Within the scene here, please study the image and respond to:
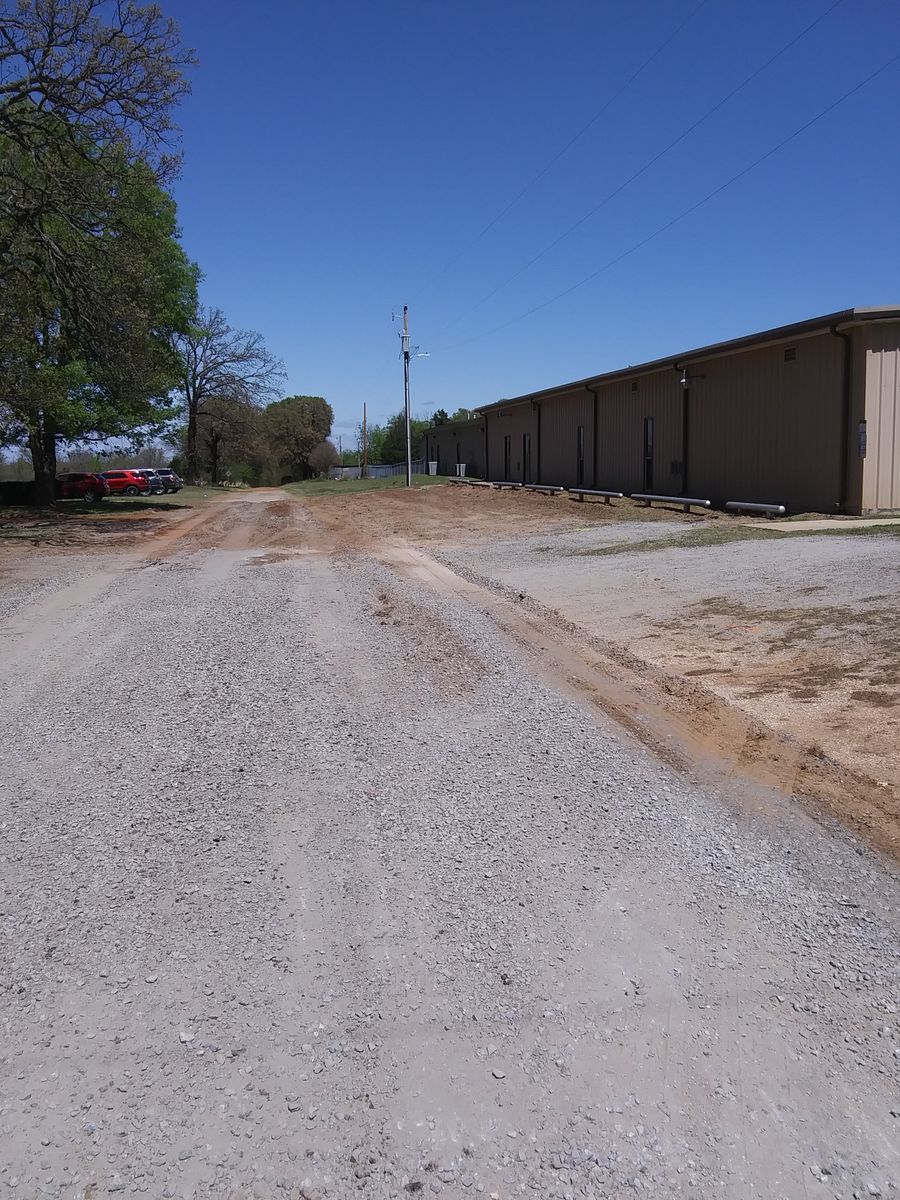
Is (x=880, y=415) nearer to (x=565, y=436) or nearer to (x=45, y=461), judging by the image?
(x=565, y=436)

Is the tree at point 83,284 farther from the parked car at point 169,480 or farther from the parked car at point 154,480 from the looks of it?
the parked car at point 169,480

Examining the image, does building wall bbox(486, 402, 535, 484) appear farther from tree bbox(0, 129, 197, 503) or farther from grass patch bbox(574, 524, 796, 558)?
grass patch bbox(574, 524, 796, 558)

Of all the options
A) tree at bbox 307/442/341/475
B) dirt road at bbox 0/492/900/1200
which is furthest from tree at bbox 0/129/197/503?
tree at bbox 307/442/341/475

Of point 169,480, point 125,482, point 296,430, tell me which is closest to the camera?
point 125,482

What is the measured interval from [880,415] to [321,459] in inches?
3170

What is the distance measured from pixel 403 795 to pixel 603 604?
21.1ft

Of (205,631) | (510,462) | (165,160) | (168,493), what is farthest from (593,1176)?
(168,493)

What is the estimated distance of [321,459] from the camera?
95125 mm

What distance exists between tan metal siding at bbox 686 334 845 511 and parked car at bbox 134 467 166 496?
39740mm

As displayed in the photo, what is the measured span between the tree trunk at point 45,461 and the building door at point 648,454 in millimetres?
22059

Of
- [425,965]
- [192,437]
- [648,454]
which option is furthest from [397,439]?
[425,965]

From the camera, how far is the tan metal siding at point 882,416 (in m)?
18.2

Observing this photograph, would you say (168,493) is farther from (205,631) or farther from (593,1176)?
(593,1176)

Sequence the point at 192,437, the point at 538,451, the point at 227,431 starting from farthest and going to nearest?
the point at 227,431 < the point at 192,437 < the point at 538,451
